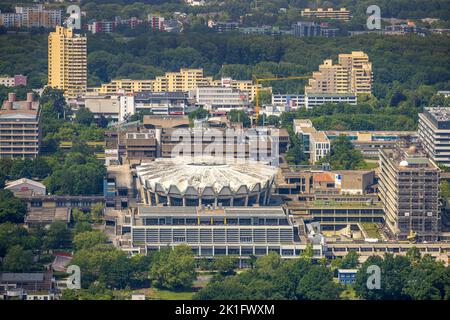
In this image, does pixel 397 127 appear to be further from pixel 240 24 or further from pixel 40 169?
pixel 240 24

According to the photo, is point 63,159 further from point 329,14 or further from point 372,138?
point 329,14

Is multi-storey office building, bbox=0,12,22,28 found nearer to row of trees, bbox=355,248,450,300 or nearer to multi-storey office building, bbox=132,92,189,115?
multi-storey office building, bbox=132,92,189,115

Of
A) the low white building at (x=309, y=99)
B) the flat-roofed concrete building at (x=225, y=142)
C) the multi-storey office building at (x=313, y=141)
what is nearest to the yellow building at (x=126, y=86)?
the low white building at (x=309, y=99)

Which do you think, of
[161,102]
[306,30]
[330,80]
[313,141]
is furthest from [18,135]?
[306,30]

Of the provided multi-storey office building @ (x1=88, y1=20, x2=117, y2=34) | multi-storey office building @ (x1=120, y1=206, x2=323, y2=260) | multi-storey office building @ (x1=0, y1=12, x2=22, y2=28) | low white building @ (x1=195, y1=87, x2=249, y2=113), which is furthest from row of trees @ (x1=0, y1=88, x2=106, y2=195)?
multi-storey office building @ (x1=0, y1=12, x2=22, y2=28)

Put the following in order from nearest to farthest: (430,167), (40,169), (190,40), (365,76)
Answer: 1. (430,167)
2. (40,169)
3. (365,76)
4. (190,40)

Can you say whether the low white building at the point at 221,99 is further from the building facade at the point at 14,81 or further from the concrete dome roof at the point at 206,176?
the concrete dome roof at the point at 206,176
